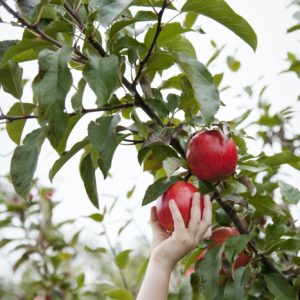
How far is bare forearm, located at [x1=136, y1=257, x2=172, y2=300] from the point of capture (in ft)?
3.56

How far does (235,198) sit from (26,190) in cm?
47

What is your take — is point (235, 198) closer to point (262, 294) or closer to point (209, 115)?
point (209, 115)

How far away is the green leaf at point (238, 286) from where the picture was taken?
42.4 inches

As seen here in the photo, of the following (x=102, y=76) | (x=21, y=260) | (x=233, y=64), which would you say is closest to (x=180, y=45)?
(x=102, y=76)

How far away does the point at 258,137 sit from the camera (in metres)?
1.91

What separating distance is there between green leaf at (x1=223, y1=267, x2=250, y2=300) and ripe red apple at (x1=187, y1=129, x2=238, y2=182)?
266mm

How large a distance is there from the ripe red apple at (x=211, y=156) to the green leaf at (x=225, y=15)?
21 cm

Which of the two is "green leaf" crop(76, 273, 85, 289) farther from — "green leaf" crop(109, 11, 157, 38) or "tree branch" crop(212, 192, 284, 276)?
"green leaf" crop(109, 11, 157, 38)

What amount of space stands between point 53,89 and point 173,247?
49cm

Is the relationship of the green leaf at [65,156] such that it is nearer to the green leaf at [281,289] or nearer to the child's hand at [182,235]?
the child's hand at [182,235]

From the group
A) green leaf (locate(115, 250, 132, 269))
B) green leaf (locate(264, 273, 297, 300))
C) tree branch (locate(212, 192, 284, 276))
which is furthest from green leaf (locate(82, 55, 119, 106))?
green leaf (locate(115, 250, 132, 269))

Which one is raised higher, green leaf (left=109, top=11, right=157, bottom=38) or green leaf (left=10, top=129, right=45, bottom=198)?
green leaf (left=109, top=11, right=157, bottom=38)

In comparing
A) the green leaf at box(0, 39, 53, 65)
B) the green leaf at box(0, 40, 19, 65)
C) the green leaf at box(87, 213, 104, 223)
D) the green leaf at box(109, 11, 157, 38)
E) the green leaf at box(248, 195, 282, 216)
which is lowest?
the green leaf at box(87, 213, 104, 223)

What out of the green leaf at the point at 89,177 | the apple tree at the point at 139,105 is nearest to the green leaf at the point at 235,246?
the apple tree at the point at 139,105
